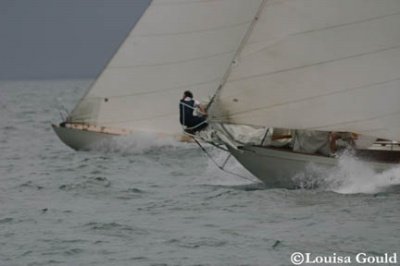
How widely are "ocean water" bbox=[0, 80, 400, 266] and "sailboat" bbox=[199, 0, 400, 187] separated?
43.5 inches

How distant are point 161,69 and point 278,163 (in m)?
8.70

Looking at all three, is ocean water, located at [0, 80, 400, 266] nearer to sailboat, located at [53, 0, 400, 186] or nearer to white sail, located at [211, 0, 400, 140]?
sailboat, located at [53, 0, 400, 186]

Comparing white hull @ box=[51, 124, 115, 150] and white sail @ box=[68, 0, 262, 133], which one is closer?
white sail @ box=[68, 0, 262, 133]

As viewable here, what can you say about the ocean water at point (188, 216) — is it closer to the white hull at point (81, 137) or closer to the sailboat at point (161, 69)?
the sailboat at point (161, 69)

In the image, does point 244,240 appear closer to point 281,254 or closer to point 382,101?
point 281,254

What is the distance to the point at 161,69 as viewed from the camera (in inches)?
1167

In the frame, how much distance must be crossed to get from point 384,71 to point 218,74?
8424mm

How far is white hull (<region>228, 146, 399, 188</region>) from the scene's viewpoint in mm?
21188

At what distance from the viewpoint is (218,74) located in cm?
2855

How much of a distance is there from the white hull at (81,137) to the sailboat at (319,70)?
36.0 feet

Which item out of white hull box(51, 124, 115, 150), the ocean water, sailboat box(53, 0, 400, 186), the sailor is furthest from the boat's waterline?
sailboat box(53, 0, 400, 186)

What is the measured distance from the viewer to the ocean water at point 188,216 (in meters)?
17.0

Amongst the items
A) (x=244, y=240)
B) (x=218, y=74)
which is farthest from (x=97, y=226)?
(x=218, y=74)

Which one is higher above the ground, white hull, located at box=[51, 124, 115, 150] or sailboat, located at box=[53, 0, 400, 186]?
white hull, located at box=[51, 124, 115, 150]
